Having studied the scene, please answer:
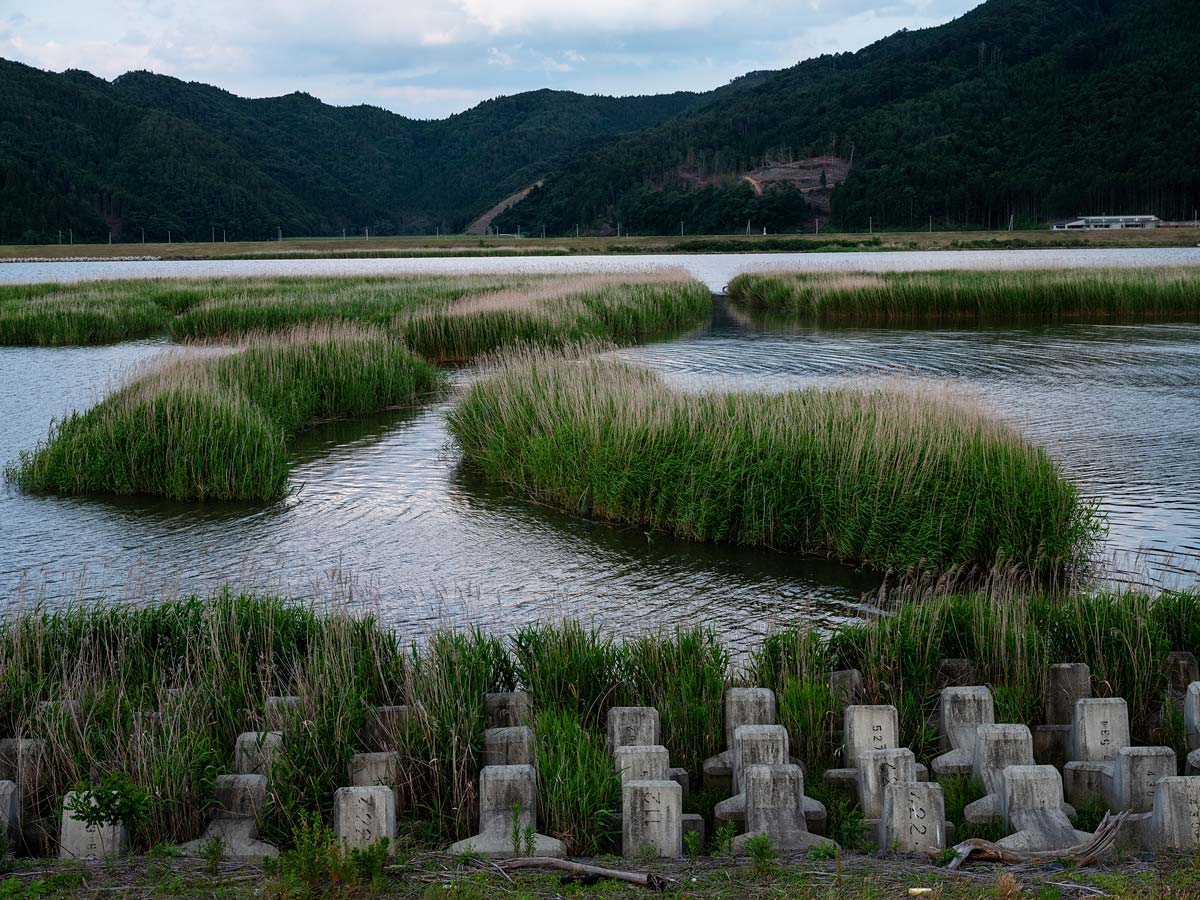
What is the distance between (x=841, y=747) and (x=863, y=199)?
540 feet

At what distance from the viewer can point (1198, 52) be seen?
5827 inches

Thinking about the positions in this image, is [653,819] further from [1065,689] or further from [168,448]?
[168,448]

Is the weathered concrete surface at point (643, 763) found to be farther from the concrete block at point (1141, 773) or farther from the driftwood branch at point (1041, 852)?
the concrete block at point (1141, 773)

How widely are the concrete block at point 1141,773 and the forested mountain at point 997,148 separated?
148m

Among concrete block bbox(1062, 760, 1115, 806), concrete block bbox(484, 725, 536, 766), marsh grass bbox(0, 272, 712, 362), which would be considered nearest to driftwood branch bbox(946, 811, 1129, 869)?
concrete block bbox(1062, 760, 1115, 806)

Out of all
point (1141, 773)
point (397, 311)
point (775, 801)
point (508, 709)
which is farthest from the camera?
point (397, 311)

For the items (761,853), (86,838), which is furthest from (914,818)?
(86,838)

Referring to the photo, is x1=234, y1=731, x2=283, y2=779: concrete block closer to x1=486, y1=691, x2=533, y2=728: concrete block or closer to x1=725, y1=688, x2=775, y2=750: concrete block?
x1=486, y1=691, x2=533, y2=728: concrete block

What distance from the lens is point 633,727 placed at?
5.38 meters

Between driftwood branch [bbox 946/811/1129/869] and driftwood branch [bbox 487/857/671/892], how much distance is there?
115cm

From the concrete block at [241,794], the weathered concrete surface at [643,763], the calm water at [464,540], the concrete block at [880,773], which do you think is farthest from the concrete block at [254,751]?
the concrete block at [880,773]

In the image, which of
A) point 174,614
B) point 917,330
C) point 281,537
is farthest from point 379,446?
point 917,330

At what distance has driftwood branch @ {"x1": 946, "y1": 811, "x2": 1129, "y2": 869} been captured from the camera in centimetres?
427

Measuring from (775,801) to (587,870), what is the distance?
3.14 feet
